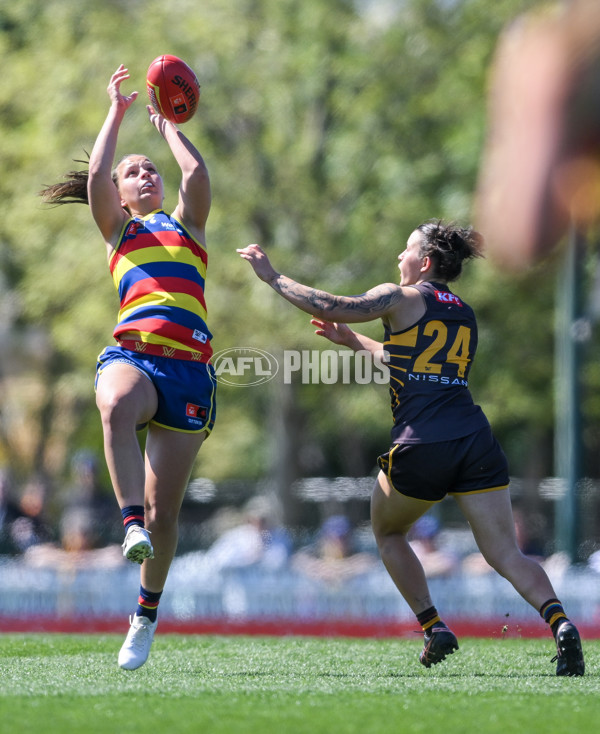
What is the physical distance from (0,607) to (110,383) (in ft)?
29.4

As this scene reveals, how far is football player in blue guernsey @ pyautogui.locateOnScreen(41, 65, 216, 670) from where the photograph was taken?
5.04 metres

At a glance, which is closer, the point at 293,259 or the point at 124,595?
the point at 124,595

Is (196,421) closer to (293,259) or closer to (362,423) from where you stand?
(293,259)

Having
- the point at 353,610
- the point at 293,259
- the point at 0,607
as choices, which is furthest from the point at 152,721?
the point at 293,259

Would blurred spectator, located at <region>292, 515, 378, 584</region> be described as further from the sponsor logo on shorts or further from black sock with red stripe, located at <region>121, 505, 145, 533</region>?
black sock with red stripe, located at <region>121, 505, 145, 533</region>

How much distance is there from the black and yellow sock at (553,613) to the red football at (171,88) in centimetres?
313

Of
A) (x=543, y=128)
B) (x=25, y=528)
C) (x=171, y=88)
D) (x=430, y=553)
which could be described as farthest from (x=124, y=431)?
(x=25, y=528)

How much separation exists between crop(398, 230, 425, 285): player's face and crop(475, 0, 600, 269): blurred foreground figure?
105 cm

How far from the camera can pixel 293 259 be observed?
59.6 feet

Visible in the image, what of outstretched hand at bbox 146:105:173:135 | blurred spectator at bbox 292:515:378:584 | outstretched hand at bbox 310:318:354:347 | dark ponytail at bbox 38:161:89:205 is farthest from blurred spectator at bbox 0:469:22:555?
outstretched hand at bbox 310:318:354:347

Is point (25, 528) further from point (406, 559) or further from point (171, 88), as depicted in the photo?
point (406, 559)

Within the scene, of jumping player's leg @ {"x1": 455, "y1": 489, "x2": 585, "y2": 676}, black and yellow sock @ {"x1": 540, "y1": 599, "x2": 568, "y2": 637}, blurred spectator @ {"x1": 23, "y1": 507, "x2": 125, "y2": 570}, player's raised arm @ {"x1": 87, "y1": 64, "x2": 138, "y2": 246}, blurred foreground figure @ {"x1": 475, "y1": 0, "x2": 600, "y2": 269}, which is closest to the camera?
blurred foreground figure @ {"x1": 475, "y1": 0, "x2": 600, "y2": 269}

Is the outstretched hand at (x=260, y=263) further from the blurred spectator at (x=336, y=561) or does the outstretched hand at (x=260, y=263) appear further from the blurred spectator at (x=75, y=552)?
the blurred spectator at (x=75, y=552)

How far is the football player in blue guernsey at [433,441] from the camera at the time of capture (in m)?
5.13
